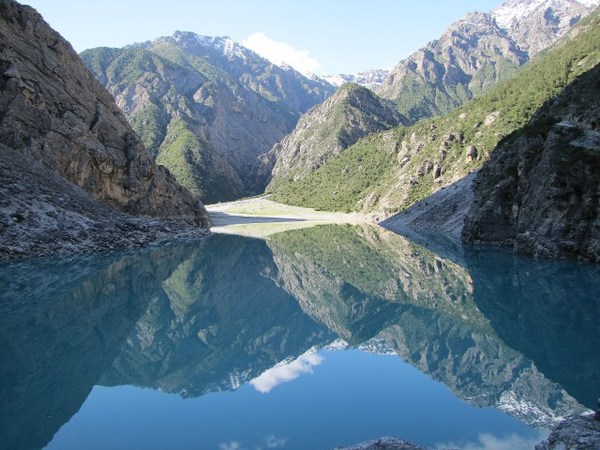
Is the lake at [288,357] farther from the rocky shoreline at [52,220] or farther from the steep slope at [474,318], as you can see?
the rocky shoreline at [52,220]

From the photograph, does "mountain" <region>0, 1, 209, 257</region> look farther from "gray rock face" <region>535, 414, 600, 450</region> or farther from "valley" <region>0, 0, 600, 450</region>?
"gray rock face" <region>535, 414, 600, 450</region>

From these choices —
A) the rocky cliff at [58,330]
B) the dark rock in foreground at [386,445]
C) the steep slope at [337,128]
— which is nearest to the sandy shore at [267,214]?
the steep slope at [337,128]

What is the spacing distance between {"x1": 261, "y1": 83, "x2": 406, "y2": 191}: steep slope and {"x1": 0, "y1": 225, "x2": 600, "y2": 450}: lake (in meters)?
146

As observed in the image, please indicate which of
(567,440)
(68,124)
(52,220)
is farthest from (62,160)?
(567,440)

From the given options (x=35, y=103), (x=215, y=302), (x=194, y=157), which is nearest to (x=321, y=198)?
(x=194, y=157)

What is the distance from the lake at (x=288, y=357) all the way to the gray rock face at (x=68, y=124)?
2233 cm

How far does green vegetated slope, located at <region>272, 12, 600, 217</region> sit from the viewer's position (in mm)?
80062

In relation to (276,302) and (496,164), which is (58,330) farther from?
(496,164)

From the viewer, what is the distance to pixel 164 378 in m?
13.3

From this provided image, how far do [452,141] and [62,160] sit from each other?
69.2 metres

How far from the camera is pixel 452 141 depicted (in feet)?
299

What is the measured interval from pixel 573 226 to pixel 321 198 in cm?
10424

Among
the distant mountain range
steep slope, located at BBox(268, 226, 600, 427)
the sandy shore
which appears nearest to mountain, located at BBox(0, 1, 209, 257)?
steep slope, located at BBox(268, 226, 600, 427)

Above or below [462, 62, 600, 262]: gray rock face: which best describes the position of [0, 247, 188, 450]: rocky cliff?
below
